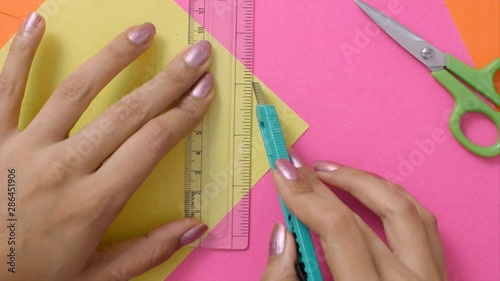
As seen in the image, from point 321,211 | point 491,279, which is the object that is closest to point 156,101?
point 321,211

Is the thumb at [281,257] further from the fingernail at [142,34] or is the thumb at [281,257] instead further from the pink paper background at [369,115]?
the fingernail at [142,34]

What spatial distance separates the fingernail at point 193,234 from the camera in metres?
0.92

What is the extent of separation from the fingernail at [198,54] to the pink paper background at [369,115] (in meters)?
0.11

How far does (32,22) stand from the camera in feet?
2.95

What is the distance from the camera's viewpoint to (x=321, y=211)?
0.74 meters

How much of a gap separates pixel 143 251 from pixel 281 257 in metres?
0.27

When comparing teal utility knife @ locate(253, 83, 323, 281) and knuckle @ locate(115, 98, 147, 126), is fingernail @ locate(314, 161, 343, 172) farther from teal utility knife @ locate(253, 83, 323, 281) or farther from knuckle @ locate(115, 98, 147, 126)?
knuckle @ locate(115, 98, 147, 126)

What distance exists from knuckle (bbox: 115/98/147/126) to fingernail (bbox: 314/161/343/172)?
34cm

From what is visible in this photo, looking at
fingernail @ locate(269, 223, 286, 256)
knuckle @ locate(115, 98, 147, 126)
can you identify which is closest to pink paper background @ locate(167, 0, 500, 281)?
fingernail @ locate(269, 223, 286, 256)

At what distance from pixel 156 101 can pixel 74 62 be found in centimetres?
20

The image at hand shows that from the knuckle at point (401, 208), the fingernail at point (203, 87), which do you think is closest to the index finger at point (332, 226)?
the knuckle at point (401, 208)

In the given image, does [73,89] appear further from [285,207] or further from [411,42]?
[411,42]

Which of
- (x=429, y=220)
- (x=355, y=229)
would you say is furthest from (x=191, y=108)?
(x=429, y=220)

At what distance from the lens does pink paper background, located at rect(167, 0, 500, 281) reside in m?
0.96
